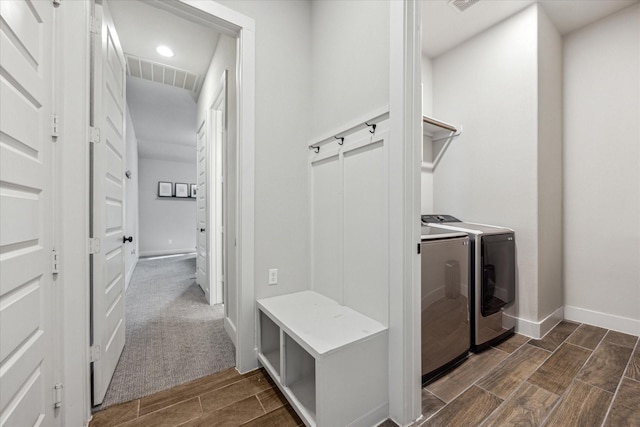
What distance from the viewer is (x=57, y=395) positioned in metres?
1.19

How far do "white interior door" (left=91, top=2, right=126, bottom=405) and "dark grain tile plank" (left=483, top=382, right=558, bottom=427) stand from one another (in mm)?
2060

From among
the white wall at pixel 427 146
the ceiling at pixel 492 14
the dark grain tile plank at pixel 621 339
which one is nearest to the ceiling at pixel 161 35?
the ceiling at pixel 492 14

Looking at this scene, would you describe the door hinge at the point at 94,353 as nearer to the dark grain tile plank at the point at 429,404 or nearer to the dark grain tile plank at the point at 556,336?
the dark grain tile plank at the point at 429,404

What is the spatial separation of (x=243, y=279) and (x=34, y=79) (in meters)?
1.36

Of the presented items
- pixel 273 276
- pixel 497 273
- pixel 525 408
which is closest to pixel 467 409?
pixel 525 408

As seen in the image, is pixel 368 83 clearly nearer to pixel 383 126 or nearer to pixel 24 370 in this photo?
pixel 383 126

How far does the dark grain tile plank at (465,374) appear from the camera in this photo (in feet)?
5.05

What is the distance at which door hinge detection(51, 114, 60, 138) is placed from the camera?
1.17 metres

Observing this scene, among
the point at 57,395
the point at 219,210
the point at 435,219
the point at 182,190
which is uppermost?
the point at 182,190

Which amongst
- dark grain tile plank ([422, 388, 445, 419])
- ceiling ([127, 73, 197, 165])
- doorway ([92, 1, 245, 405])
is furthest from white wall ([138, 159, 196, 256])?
dark grain tile plank ([422, 388, 445, 419])

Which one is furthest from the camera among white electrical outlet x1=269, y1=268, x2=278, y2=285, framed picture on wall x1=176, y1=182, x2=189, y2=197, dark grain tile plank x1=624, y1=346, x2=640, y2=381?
framed picture on wall x1=176, y1=182, x2=189, y2=197

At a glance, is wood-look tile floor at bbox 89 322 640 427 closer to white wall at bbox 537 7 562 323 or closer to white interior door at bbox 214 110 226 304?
white wall at bbox 537 7 562 323

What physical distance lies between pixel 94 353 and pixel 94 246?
1.87ft

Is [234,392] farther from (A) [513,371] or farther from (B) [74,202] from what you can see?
(A) [513,371]
